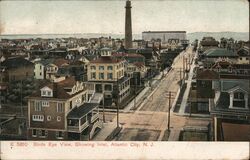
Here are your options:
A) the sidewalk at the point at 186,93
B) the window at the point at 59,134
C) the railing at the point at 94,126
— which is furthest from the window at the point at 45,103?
the sidewalk at the point at 186,93

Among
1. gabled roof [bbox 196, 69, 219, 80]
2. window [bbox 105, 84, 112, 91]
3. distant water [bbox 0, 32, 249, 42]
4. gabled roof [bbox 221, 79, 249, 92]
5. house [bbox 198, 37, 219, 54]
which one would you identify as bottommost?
window [bbox 105, 84, 112, 91]

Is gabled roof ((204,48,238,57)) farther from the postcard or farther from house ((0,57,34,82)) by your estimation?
house ((0,57,34,82))

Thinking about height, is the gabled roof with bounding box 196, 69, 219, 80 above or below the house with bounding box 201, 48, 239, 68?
below

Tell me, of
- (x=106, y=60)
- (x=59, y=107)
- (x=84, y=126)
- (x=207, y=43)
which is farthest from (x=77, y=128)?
(x=207, y=43)

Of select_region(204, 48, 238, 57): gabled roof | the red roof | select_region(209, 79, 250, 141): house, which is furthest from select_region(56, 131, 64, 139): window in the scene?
select_region(204, 48, 238, 57): gabled roof

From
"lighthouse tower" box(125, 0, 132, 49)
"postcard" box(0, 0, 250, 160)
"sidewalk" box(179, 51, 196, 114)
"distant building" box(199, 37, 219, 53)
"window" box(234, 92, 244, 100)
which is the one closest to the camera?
"postcard" box(0, 0, 250, 160)

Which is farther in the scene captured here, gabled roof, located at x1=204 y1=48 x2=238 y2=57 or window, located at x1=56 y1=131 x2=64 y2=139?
gabled roof, located at x1=204 y1=48 x2=238 y2=57

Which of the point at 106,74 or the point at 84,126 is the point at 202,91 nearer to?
the point at 106,74
